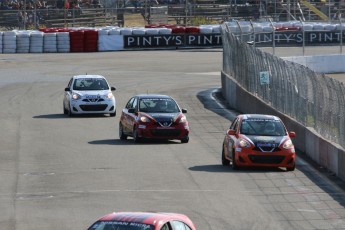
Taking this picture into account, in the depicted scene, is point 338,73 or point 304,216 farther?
point 338,73

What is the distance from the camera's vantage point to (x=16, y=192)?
20422 mm

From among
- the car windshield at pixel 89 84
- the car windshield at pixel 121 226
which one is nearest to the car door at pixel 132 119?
the car windshield at pixel 89 84

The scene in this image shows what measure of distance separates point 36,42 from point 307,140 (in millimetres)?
41561

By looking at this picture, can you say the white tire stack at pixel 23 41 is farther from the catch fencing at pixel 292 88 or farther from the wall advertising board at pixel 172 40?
the catch fencing at pixel 292 88

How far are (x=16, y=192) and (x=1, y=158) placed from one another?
574cm

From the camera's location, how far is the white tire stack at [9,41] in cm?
6506

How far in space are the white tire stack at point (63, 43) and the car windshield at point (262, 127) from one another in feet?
139

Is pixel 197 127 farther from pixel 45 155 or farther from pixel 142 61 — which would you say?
pixel 142 61

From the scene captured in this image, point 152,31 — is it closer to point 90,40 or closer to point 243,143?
point 90,40

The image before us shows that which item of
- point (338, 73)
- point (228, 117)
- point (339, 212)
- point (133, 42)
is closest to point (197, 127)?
point (228, 117)

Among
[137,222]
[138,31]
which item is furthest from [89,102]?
[138,31]

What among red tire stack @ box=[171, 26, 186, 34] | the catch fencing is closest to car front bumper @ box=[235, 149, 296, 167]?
the catch fencing

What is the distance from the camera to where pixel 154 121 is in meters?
28.7

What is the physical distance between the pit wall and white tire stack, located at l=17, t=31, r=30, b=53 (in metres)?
28.1
